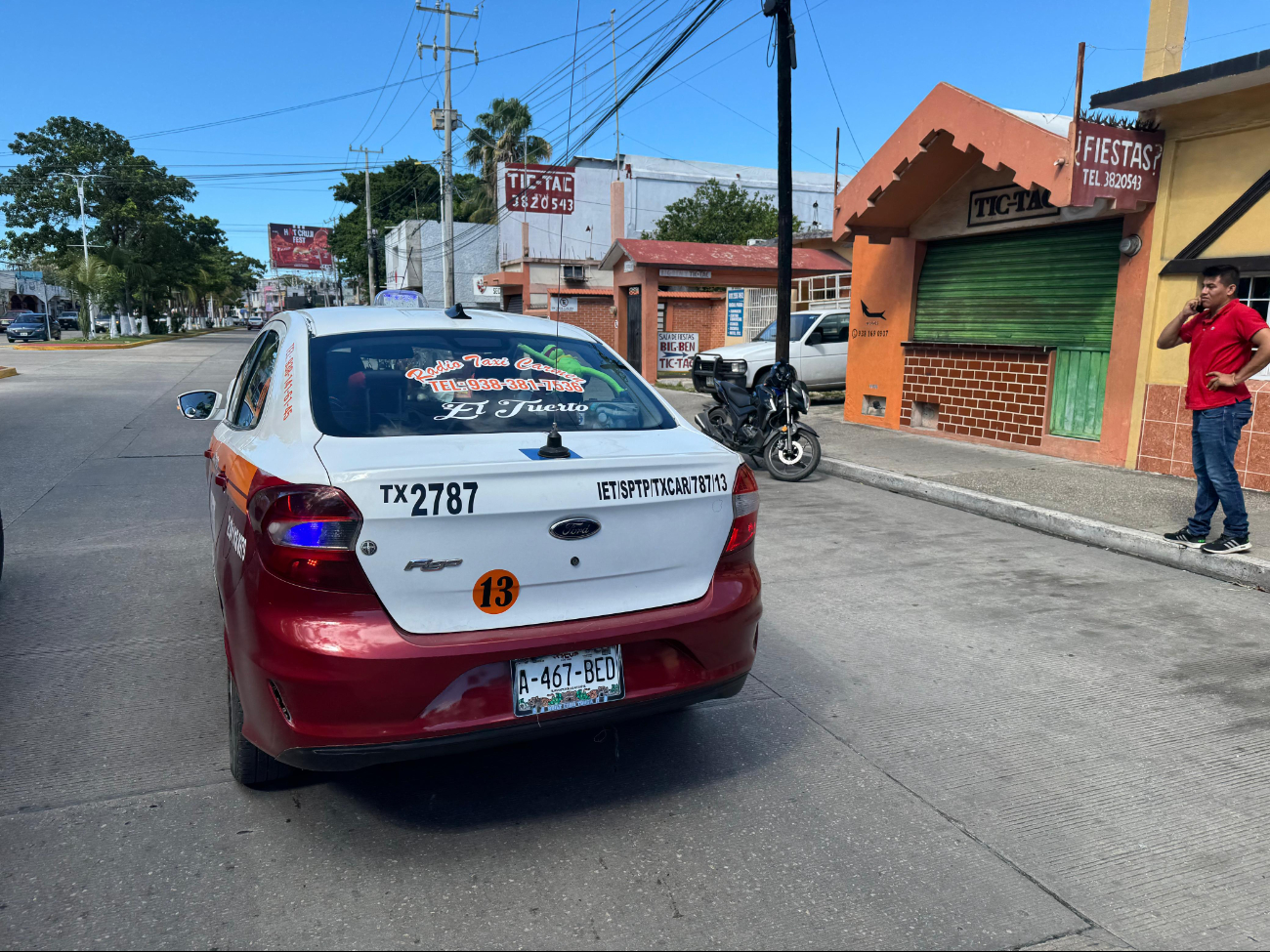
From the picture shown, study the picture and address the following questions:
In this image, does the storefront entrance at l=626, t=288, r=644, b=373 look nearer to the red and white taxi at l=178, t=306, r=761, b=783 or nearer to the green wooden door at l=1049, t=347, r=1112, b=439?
the green wooden door at l=1049, t=347, r=1112, b=439

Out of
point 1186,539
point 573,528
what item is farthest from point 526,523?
point 1186,539

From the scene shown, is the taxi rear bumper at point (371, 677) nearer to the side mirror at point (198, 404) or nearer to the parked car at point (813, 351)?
the side mirror at point (198, 404)

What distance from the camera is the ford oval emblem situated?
9.05ft

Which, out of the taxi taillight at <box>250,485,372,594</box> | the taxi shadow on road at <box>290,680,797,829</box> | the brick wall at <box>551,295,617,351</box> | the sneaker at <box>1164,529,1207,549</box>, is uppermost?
the brick wall at <box>551,295,617,351</box>

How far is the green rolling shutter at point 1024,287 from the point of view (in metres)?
9.87

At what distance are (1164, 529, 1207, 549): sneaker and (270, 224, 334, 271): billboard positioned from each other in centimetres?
7516

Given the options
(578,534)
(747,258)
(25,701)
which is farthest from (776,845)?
(747,258)

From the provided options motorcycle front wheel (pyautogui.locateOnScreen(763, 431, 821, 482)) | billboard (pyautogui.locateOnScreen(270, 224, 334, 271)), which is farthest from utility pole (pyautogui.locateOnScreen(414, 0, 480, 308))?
billboard (pyautogui.locateOnScreen(270, 224, 334, 271))

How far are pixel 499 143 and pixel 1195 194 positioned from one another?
48.5 metres

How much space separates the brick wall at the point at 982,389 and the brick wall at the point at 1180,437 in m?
1.47

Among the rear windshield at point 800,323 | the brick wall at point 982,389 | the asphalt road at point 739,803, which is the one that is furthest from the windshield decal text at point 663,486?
the rear windshield at point 800,323

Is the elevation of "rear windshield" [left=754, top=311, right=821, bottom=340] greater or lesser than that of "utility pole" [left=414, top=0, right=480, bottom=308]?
lesser

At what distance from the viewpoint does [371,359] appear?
3361 mm

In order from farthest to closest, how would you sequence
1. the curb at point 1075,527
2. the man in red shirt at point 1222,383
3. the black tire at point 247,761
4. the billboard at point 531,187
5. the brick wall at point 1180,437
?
the billboard at point 531,187, the brick wall at point 1180,437, the curb at point 1075,527, the man in red shirt at point 1222,383, the black tire at point 247,761
